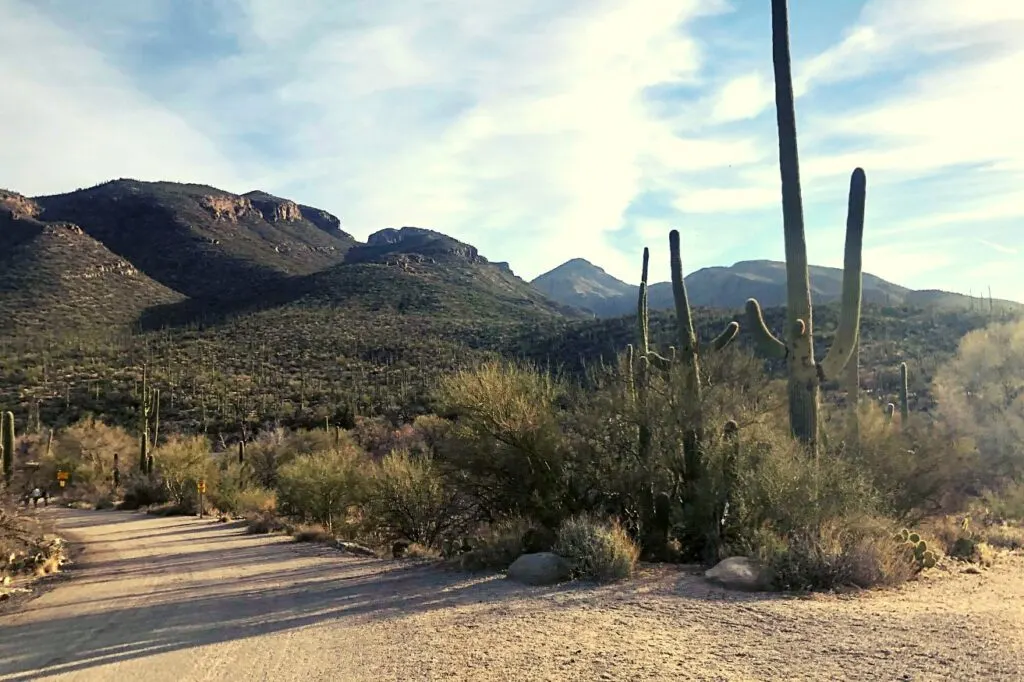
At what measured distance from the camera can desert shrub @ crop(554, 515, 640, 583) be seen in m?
11.1

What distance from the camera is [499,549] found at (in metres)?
12.9

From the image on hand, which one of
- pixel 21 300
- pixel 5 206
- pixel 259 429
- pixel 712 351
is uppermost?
pixel 5 206

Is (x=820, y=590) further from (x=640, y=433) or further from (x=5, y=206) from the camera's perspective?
(x=5, y=206)

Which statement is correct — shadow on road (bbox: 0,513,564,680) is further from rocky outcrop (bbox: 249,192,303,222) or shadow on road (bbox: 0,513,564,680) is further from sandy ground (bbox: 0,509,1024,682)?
rocky outcrop (bbox: 249,192,303,222)

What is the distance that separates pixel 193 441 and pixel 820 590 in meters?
33.2

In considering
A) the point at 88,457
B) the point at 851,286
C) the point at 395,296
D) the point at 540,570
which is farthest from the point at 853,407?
the point at 395,296

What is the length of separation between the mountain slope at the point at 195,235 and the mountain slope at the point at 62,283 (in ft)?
17.8

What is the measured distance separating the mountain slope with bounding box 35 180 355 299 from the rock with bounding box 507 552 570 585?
226ft

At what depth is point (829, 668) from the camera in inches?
267

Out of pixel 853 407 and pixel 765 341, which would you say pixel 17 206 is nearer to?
pixel 853 407

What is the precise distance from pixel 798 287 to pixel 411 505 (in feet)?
30.9

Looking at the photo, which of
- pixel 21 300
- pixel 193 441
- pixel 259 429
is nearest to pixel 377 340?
pixel 259 429

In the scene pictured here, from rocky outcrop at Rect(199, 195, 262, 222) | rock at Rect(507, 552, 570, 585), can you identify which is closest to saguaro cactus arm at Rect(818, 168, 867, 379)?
rock at Rect(507, 552, 570, 585)

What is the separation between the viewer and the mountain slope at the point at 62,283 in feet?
198
